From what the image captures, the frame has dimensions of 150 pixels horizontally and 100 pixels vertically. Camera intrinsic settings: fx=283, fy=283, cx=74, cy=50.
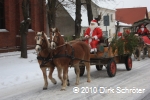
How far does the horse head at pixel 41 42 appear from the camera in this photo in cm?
815

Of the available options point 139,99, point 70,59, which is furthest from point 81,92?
point 139,99

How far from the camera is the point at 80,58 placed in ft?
32.2

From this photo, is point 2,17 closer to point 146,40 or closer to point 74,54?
point 146,40

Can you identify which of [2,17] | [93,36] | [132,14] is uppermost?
[132,14]

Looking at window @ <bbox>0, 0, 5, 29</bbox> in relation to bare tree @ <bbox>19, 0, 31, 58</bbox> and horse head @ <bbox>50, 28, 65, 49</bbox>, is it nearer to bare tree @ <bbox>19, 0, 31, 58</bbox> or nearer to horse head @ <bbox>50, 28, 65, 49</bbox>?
bare tree @ <bbox>19, 0, 31, 58</bbox>

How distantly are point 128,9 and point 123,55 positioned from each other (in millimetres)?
51149

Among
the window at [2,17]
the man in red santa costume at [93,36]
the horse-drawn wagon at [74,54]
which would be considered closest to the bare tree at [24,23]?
the window at [2,17]

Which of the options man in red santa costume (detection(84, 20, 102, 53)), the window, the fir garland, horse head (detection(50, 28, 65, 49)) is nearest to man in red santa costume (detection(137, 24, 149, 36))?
the fir garland

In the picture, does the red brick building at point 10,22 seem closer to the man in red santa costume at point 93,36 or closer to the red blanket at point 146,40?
the red blanket at point 146,40

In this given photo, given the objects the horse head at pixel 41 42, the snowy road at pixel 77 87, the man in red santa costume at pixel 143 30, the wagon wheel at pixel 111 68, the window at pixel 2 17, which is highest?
the window at pixel 2 17

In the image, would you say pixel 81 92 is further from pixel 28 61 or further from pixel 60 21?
pixel 60 21

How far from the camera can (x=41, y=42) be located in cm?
830

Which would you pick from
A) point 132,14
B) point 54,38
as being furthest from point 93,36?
point 132,14

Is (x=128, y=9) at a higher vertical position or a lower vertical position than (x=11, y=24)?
higher
